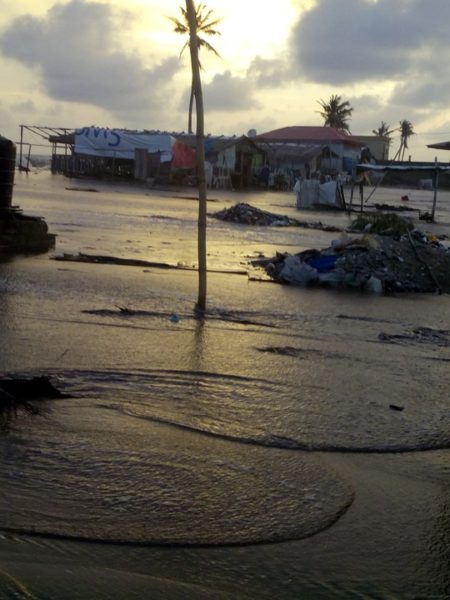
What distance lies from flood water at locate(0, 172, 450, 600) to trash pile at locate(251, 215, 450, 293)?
2.82m

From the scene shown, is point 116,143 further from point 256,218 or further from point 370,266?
point 370,266

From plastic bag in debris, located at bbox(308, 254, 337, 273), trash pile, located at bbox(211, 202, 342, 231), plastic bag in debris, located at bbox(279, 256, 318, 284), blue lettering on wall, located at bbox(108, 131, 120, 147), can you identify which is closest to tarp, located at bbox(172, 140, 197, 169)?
blue lettering on wall, located at bbox(108, 131, 120, 147)

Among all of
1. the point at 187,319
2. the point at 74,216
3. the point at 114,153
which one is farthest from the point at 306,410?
the point at 114,153

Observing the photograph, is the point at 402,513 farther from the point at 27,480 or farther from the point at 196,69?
the point at 196,69

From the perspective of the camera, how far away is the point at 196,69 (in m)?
9.05

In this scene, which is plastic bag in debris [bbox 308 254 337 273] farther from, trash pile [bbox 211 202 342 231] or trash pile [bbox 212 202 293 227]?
trash pile [bbox 212 202 293 227]

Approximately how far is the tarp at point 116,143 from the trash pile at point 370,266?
1463 inches

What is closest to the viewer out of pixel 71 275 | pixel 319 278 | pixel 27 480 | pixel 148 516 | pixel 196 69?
pixel 148 516

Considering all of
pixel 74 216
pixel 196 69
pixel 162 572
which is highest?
pixel 196 69

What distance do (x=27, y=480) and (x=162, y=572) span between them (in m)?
1.18

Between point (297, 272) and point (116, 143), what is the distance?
40916 millimetres

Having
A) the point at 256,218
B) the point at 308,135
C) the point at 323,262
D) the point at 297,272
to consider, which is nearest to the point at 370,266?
the point at 323,262

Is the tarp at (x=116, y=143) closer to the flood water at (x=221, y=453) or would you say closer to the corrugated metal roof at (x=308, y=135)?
the corrugated metal roof at (x=308, y=135)

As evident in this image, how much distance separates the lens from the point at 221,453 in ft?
16.6
